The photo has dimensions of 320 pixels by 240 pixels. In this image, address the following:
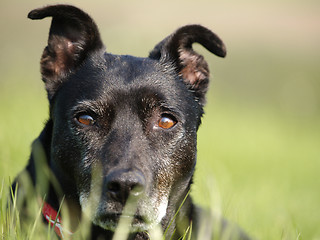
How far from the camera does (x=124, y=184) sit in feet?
11.3

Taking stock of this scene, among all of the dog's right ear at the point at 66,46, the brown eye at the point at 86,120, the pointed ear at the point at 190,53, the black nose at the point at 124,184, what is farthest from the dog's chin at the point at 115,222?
the pointed ear at the point at 190,53

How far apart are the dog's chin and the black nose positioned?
16cm

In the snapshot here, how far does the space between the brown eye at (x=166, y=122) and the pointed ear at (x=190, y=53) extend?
2.04 feet

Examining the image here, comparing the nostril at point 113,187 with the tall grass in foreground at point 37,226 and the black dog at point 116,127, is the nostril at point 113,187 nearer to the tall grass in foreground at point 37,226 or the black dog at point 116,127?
the black dog at point 116,127

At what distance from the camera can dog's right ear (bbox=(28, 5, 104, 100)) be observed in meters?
4.43

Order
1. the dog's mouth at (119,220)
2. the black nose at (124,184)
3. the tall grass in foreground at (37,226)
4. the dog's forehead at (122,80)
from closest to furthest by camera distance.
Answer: the tall grass in foreground at (37,226) < the black nose at (124,184) < the dog's mouth at (119,220) < the dog's forehead at (122,80)

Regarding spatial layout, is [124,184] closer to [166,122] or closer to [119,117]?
[119,117]

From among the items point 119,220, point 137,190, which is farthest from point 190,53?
point 119,220

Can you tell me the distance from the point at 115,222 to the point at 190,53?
2.01 meters

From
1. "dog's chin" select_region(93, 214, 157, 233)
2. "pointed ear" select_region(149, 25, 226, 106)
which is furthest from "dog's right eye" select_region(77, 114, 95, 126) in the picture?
"pointed ear" select_region(149, 25, 226, 106)

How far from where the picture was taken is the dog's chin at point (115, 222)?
3617 millimetres

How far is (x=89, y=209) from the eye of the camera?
3691 mm

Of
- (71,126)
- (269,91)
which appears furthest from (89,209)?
(269,91)

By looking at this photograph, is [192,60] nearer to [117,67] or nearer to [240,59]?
[117,67]
